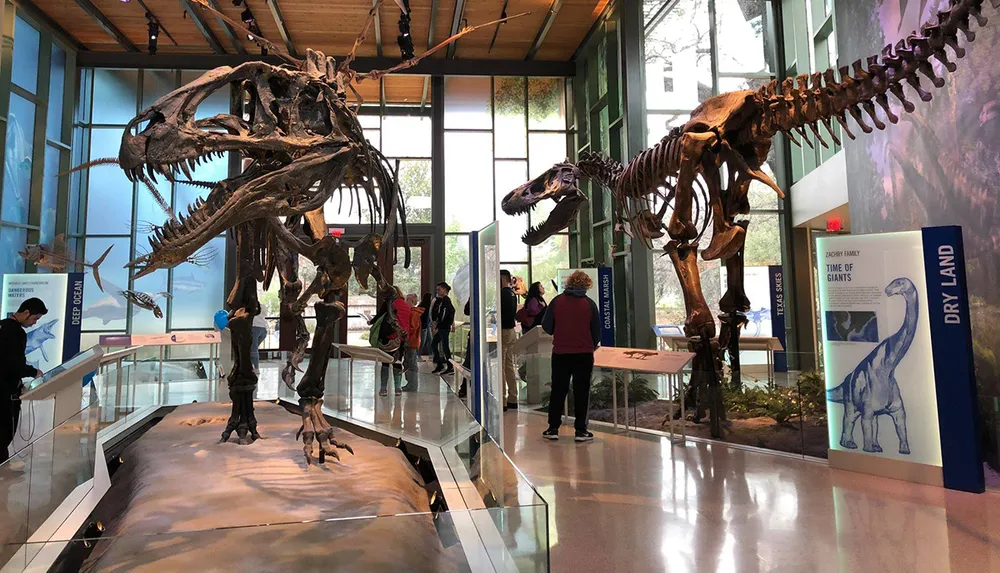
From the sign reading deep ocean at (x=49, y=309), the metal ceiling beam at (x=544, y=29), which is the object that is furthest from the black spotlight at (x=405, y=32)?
the sign reading deep ocean at (x=49, y=309)

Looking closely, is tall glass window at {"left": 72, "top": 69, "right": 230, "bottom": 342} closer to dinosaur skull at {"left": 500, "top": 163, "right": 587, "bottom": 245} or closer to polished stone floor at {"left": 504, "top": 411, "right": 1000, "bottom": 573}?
dinosaur skull at {"left": 500, "top": 163, "right": 587, "bottom": 245}

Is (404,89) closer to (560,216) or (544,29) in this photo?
(544,29)

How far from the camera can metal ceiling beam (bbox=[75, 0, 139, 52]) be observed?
10.3 metres

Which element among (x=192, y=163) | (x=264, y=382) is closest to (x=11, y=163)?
(x=264, y=382)

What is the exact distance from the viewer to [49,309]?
7.60 meters

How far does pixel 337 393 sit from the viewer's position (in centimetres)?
584

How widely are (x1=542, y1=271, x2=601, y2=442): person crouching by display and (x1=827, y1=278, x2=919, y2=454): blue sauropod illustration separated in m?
2.07

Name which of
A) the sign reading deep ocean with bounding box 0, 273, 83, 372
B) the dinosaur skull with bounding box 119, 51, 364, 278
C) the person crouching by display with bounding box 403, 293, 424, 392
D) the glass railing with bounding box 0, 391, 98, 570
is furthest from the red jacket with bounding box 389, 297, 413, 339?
the sign reading deep ocean with bounding box 0, 273, 83, 372

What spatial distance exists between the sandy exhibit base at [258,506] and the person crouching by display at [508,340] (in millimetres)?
2644

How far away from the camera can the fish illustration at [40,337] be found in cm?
757

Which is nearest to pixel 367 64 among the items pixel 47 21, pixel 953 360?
pixel 47 21

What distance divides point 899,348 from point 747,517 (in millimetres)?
1817

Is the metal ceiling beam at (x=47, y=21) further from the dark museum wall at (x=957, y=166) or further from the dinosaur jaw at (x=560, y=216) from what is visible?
the dark museum wall at (x=957, y=166)

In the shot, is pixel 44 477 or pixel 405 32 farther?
pixel 405 32
